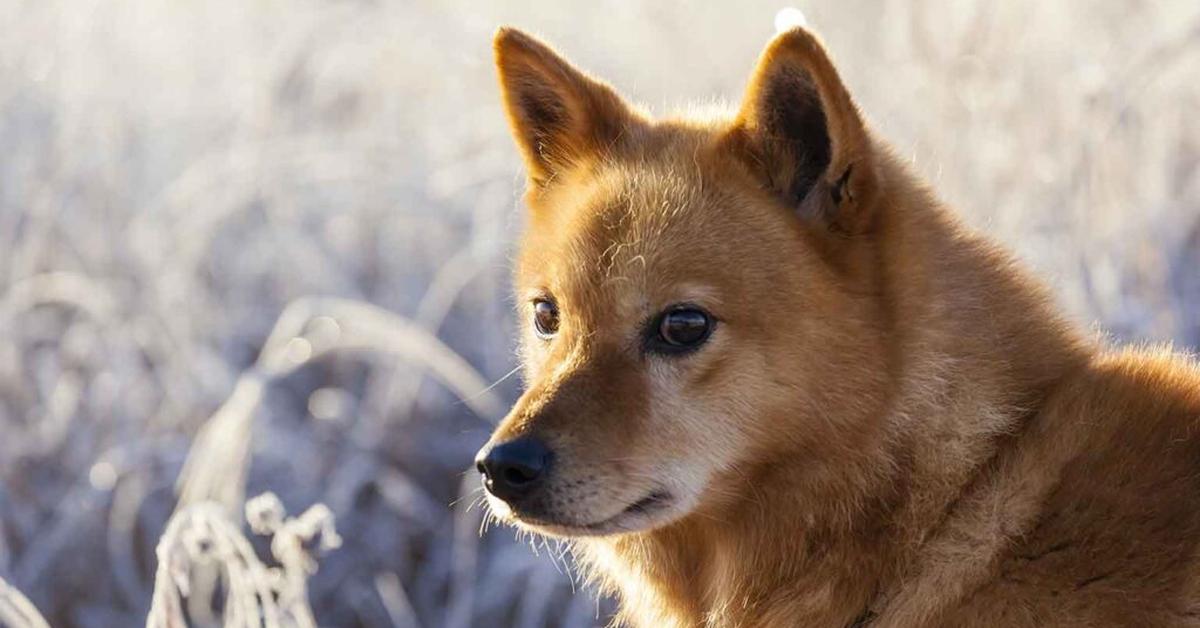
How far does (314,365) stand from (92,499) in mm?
980

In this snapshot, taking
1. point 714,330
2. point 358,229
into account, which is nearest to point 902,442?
point 714,330

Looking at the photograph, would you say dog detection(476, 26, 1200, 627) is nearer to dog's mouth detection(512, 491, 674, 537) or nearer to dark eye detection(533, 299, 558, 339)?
dog's mouth detection(512, 491, 674, 537)

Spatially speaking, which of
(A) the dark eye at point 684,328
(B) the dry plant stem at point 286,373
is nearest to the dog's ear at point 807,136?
(A) the dark eye at point 684,328

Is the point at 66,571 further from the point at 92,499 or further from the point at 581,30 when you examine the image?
the point at 581,30

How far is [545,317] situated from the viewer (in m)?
3.38

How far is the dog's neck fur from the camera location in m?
3.02

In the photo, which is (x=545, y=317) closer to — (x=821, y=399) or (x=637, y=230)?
(x=637, y=230)

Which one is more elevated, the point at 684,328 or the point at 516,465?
the point at 684,328

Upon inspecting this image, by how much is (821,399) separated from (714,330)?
235 mm

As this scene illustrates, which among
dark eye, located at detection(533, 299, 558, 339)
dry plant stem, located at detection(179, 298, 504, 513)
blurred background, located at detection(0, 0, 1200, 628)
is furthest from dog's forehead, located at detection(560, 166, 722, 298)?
blurred background, located at detection(0, 0, 1200, 628)

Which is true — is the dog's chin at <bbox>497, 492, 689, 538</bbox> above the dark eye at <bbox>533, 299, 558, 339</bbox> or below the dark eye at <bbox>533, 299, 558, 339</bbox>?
below

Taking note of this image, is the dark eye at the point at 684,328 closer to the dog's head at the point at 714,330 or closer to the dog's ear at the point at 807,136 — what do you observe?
the dog's head at the point at 714,330

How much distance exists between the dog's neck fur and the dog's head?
0.05 m

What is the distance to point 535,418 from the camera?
298 cm
